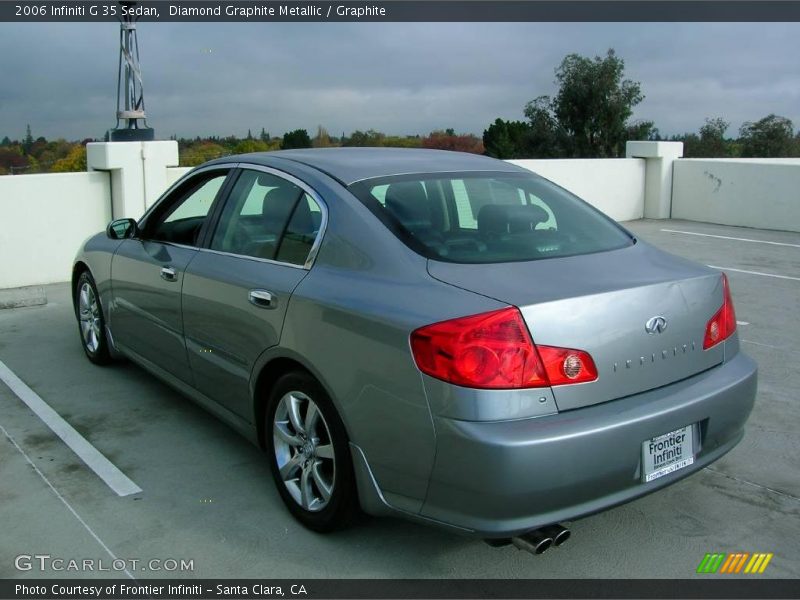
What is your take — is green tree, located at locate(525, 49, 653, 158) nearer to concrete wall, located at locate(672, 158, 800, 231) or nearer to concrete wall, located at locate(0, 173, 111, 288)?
concrete wall, located at locate(672, 158, 800, 231)

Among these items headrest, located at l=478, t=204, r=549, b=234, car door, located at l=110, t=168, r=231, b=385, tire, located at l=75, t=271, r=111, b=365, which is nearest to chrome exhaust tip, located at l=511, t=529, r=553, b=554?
headrest, located at l=478, t=204, r=549, b=234

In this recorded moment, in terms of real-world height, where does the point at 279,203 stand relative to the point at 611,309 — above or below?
above

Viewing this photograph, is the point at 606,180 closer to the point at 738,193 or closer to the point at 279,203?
the point at 738,193

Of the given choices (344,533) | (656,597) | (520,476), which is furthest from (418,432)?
(656,597)

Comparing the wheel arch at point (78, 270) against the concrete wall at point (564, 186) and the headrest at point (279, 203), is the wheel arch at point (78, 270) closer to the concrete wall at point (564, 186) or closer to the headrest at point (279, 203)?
the headrest at point (279, 203)

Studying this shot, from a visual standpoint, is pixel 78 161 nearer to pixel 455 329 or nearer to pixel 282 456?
pixel 282 456

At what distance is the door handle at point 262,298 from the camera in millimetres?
3645

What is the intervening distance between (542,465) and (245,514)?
159cm

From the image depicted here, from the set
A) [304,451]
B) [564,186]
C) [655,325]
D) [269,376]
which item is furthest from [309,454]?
[564,186]

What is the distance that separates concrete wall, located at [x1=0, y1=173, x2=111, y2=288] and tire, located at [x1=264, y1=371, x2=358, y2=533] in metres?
6.48

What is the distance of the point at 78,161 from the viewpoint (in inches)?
480

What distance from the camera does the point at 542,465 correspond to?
9.14ft

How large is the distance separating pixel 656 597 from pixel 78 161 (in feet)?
36.6

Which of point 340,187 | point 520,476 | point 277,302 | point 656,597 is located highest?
point 340,187
